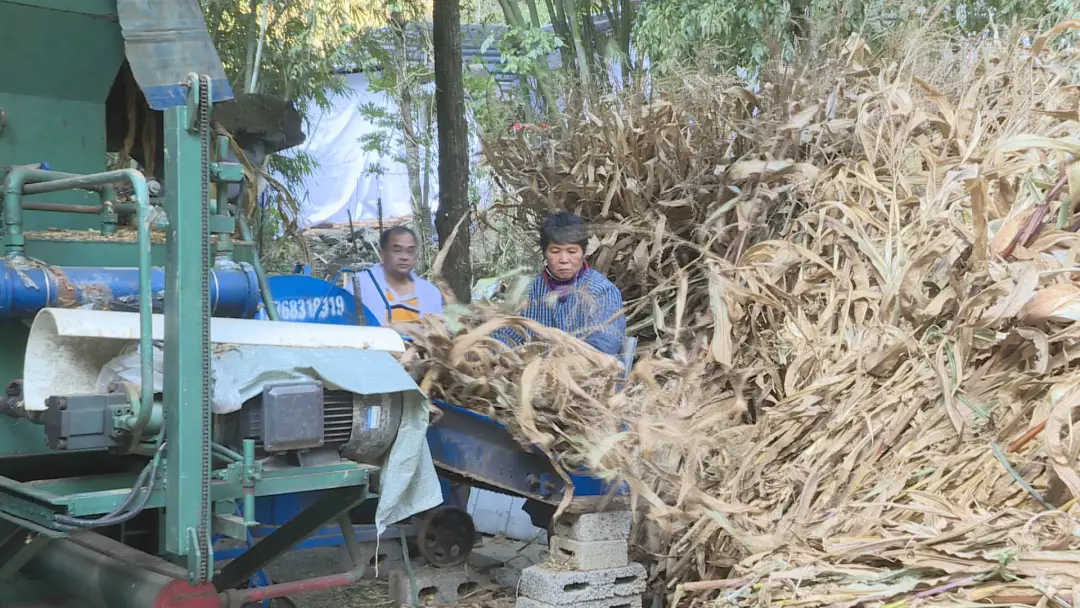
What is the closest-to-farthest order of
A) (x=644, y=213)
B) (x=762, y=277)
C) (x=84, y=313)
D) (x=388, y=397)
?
(x=84, y=313)
(x=388, y=397)
(x=762, y=277)
(x=644, y=213)

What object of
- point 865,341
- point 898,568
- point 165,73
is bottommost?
point 898,568

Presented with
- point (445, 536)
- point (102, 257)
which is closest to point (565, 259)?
point (445, 536)

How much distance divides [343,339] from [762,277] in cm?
205

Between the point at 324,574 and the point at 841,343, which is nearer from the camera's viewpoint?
the point at 841,343

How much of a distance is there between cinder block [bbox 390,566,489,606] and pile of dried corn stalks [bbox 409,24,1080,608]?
109 cm

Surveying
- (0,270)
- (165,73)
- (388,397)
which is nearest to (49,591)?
(0,270)

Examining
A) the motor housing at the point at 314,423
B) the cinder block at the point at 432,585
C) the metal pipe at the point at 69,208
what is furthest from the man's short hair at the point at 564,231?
the metal pipe at the point at 69,208

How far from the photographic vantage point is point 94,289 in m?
3.84

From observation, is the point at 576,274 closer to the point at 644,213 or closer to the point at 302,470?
the point at 644,213

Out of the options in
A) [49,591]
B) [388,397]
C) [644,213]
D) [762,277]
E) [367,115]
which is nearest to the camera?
[388,397]

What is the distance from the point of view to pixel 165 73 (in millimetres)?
4211

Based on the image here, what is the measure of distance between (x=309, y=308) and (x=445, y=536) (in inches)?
55.7

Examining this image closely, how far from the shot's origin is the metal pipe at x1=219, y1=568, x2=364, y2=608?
11.6ft

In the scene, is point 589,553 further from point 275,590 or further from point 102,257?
point 102,257
